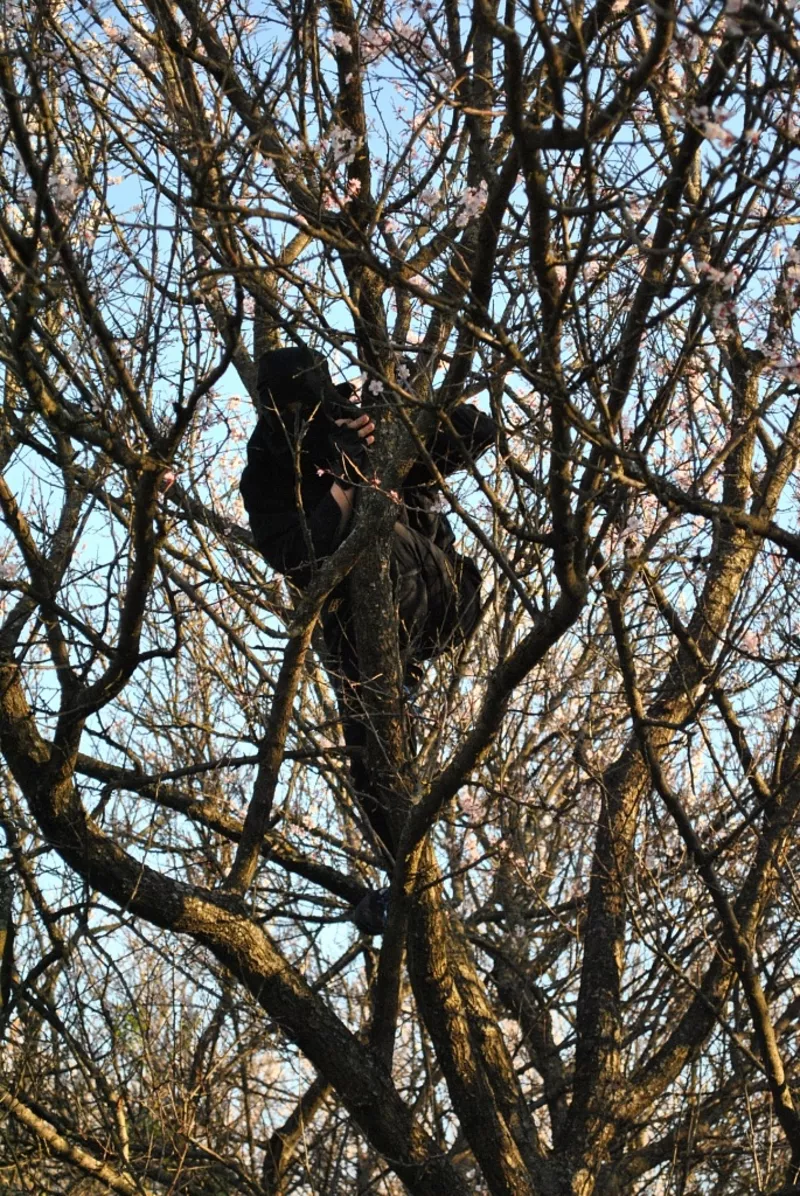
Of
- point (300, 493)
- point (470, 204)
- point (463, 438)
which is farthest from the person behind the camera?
point (300, 493)

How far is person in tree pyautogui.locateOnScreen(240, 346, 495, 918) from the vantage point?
3998mm

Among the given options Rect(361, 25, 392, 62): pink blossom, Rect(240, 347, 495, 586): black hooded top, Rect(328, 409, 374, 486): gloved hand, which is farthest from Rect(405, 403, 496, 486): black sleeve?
Rect(361, 25, 392, 62): pink blossom

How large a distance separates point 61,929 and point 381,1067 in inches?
68.4

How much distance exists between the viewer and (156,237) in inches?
136

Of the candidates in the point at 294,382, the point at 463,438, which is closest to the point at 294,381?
the point at 294,382

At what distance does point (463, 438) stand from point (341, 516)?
1.86 ft

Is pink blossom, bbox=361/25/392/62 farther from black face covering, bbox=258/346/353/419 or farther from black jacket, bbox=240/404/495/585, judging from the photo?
black jacket, bbox=240/404/495/585

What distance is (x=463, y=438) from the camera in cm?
373

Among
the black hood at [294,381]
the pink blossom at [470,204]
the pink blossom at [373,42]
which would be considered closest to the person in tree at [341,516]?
the black hood at [294,381]

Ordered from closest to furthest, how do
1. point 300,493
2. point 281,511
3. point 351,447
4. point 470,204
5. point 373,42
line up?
point 470,204, point 373,42, point 300,493, point 351,447, point 281,511

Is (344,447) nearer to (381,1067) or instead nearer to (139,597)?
(139,597)

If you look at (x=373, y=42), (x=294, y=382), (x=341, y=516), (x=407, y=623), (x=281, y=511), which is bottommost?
(x=407, y=623)

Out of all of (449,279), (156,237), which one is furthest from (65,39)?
(449,279)

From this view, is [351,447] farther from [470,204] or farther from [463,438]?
[470,204]
